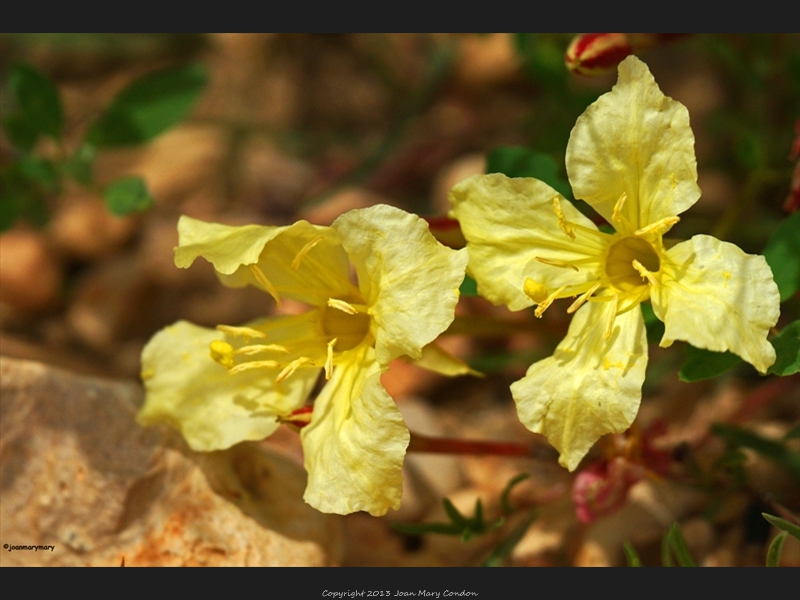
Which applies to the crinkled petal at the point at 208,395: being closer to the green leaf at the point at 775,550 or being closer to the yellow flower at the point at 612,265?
the yellow flower at the point at 612,265

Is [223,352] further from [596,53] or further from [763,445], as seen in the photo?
[763,445]

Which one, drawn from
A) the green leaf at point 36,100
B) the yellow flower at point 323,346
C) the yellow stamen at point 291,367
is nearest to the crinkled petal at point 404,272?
the yellow flower at point 323,346

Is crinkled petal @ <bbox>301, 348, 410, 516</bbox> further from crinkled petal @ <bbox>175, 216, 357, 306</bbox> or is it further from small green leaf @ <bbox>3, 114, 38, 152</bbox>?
small green leaf @ <bbox>3, 114, 38, 152</bbox>

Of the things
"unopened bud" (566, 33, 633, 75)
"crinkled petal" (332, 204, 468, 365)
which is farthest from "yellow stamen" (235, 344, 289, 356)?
"unopened bud" (566, 33, 633, 75)

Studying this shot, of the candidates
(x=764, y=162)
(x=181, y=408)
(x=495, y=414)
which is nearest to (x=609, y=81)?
(x=764, y=162)

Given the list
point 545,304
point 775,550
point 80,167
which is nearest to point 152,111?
point 80,167

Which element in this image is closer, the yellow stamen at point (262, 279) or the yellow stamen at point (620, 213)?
the yellow stamen at point (620, 213)

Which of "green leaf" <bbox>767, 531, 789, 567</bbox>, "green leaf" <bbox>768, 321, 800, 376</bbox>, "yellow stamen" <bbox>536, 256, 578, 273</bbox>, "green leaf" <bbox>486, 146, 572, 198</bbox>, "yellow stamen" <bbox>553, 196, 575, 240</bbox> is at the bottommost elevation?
"green leaf" <bbox>767, 531, 789, 567</bbox>
